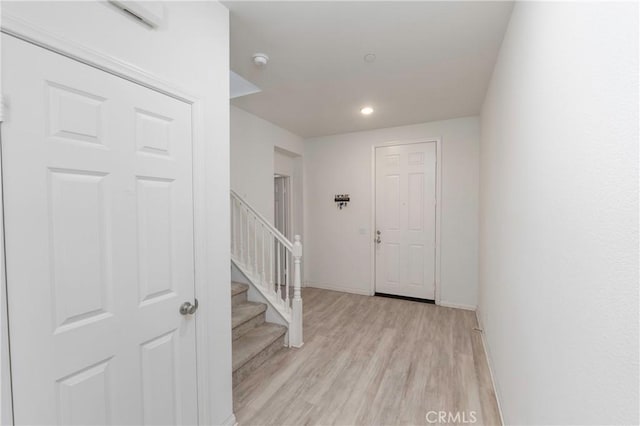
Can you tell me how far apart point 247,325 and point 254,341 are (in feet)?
0.59

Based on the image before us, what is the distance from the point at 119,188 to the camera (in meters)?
1.15

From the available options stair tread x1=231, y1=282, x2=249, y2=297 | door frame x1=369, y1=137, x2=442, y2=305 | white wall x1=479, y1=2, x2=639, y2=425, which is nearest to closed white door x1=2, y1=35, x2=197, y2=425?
stair tread x1=231, y1=282, x2=249, y2=297

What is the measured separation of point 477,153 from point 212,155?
134 inches

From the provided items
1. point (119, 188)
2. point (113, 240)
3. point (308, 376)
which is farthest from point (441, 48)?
point (308, 376)

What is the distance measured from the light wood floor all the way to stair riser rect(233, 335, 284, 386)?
0.05 m

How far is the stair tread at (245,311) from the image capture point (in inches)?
98.1

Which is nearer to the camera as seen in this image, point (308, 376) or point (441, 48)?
point (441, 48)

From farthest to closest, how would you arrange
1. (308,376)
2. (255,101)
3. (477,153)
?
1. (477,153)
2. (255,101)
3. (308,376)

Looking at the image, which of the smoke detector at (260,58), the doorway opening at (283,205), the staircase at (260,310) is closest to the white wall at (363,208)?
the doorway opening at (283,205)

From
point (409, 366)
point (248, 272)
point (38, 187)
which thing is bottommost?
point (409, 366)

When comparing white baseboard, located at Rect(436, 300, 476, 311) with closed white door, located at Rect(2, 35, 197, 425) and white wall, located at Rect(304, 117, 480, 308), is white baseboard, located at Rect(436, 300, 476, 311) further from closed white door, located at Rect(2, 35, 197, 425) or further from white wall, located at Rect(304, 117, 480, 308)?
closed white door, located at Rect(2, 35, 197, 425)

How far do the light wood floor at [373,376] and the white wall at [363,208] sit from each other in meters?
0.82

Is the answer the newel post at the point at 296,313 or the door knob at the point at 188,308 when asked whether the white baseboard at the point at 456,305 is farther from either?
the door knob at the point at 188,308

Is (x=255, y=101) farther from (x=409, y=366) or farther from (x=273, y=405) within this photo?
(x=409, y=366)
